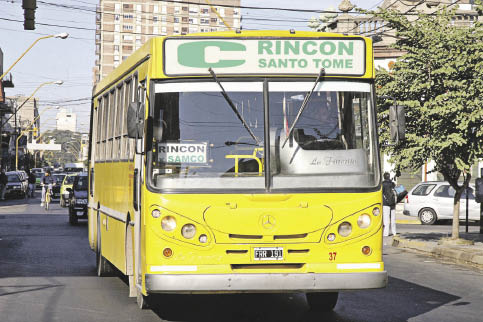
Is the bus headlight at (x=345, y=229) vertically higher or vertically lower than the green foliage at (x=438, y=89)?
lower

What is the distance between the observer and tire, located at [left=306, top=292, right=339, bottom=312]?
33.5 feet

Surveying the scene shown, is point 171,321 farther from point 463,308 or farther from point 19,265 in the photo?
point 19,265

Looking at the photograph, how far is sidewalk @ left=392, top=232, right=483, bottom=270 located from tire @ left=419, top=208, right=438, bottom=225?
781 centimetres

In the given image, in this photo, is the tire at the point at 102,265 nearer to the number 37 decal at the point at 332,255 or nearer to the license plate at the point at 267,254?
the license plate at the point at 267,254

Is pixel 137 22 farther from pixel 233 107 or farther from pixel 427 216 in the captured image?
pixel 233 107

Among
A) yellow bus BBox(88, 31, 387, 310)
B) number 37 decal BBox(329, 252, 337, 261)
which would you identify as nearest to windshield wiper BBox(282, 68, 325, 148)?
yellow bus BBox(88, 31, 387, 310)

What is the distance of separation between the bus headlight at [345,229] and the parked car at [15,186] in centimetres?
4649

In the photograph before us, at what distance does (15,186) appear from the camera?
53531mm

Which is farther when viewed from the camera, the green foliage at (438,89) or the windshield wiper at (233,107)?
the green foliage at (438,89)

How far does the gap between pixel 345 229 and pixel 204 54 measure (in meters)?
2.27

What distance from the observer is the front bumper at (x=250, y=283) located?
8.29 meters

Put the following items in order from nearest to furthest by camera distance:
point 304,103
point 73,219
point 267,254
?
point 267,254, point 304,103, point 73,219

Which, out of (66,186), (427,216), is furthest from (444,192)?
(66,186)

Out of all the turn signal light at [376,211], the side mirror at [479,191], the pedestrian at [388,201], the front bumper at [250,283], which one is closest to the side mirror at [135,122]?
the front bumper at [250,283]
